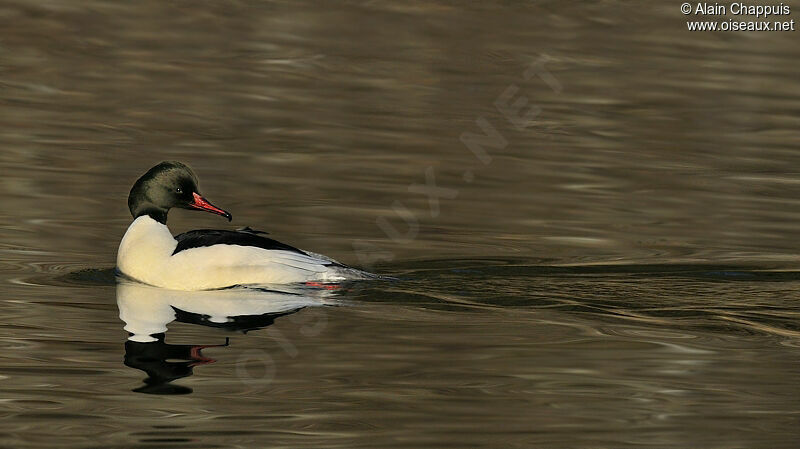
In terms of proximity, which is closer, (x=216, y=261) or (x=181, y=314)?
(x=181, y=314)

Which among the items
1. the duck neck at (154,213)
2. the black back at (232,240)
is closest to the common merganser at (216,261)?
the black back at (232,240)

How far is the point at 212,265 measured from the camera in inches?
393

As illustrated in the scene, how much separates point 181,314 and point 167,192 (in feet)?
4.72

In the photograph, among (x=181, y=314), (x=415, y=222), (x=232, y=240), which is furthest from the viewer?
(x=415, y=222)

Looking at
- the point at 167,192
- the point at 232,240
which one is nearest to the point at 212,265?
the point at 232,240

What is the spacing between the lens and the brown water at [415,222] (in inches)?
288

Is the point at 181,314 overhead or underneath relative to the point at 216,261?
underneath

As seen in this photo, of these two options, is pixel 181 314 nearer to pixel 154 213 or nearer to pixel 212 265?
pixel 212 265

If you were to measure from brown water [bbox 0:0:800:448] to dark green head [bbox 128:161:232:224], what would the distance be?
20.3 inches

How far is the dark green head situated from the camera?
10.5 meters

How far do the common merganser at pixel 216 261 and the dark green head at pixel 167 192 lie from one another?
0.55 feet

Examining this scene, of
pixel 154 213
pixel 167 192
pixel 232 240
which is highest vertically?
pixel 167 192

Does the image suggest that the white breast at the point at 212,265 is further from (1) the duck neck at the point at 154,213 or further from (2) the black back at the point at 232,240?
(1) the duck neck at the point at 154,213

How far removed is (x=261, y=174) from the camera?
13.7 meters
